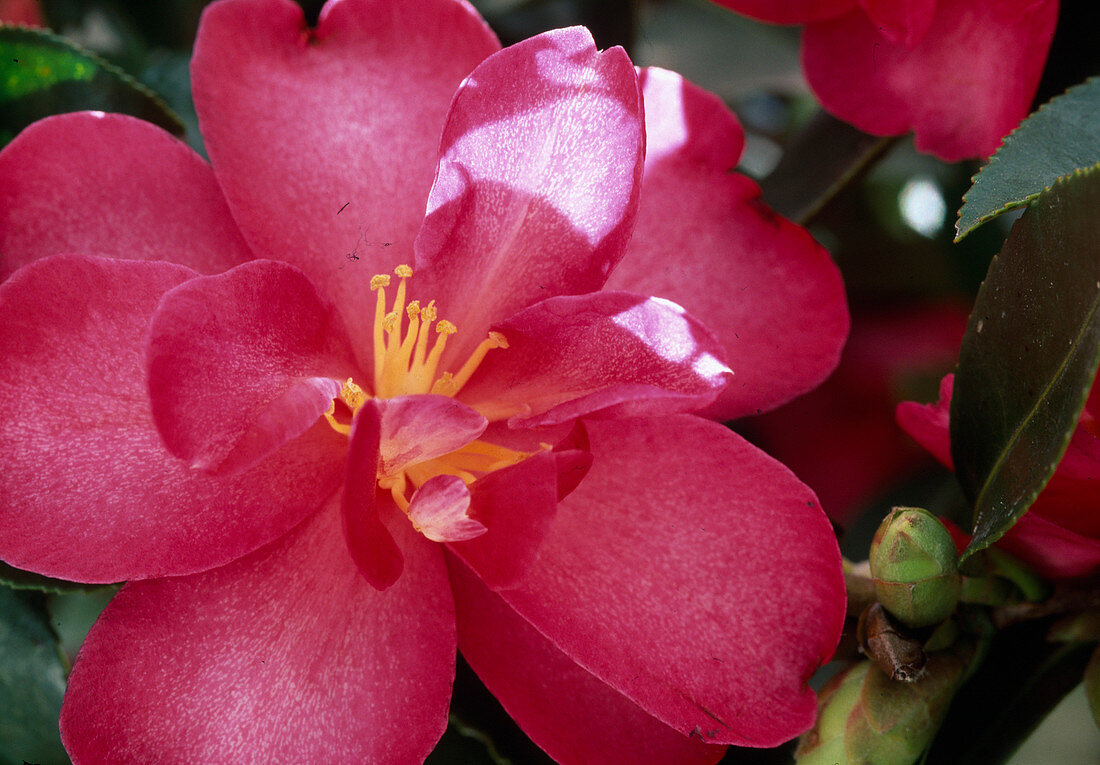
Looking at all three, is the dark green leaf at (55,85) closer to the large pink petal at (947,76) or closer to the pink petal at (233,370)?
the pink petal at (233,370)

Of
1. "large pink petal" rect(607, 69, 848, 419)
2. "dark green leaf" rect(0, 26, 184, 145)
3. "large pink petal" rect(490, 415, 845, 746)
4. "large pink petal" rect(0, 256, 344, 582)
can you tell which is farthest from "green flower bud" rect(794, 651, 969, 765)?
"dark green leaf" rect(0, 26, 184, 145)

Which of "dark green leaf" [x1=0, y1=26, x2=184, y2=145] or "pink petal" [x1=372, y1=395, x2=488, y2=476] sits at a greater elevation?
"dark green leaf" [x1=0, y1=26, x2=184, y2=145]

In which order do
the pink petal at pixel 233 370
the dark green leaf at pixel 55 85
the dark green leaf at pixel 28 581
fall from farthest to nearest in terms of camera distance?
the dark green leaf at pixel 55 85
the dark green leaf at pixel 28 581
the pink petal at pixel 233 370

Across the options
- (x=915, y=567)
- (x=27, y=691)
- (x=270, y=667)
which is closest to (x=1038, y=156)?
(x=915, y=567)

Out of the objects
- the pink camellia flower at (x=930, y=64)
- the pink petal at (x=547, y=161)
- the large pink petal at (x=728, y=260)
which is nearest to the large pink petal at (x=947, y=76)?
the pink camellia flower at (x=930, y=64)

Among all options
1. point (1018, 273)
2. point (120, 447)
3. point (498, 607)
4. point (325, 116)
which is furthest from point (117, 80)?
point (1018, 273)

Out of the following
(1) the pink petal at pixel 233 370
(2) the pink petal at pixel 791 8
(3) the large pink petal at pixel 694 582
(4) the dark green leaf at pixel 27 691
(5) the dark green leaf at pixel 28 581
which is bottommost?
(4) the dark green leaf at pixel 27 691

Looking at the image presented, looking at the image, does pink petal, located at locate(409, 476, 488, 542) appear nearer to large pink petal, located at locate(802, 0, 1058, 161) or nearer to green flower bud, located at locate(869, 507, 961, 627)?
green flower bud, located at locate(869, 507, 961, 627)

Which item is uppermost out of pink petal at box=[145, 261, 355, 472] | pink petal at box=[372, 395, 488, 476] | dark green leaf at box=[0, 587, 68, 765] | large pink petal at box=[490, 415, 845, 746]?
pink petal at box=[145, 261, 355, 472]
